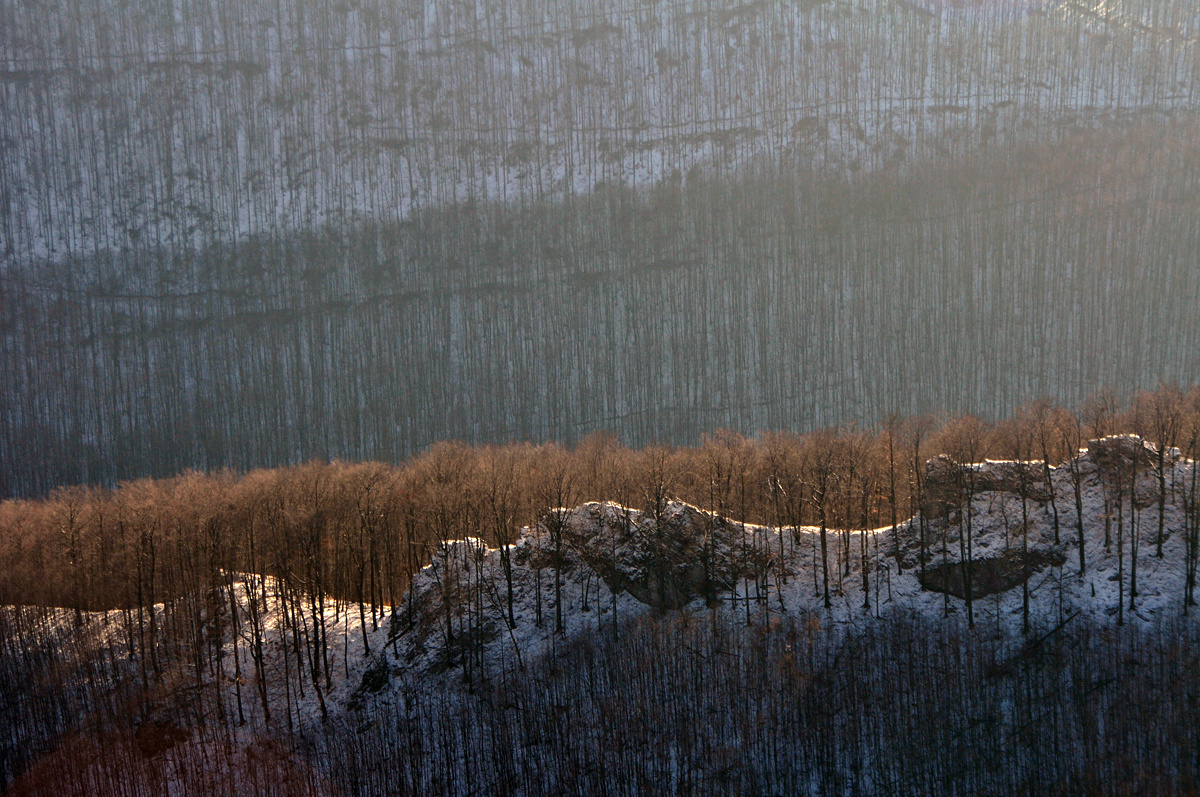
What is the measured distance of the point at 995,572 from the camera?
1304 inches

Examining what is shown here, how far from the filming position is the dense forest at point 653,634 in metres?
29.0

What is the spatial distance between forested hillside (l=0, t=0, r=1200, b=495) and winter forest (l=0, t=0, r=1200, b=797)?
482 millimetres

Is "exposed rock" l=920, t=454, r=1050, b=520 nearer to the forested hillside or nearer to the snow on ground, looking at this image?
the snow on ground

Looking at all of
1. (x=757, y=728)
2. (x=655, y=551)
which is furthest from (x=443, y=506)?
(x=757, y=728)

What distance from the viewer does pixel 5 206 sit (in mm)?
100938

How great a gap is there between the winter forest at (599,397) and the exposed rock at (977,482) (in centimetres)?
21

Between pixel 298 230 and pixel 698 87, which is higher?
pixel 698 87

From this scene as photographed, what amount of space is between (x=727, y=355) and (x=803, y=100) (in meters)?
33.1

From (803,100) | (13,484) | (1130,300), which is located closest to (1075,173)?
(1130,300)

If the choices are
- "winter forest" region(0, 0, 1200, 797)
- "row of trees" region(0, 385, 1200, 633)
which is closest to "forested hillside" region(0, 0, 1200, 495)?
"winter forest" region(0, 0, 1200, 797)

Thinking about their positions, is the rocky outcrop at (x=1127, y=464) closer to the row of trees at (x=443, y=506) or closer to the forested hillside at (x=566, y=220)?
the row of trees at (x=443, y=506)

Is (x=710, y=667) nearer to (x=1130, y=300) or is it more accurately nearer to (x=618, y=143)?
(x=1130, y=300)

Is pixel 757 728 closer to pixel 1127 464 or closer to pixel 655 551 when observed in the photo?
pixel 655 551

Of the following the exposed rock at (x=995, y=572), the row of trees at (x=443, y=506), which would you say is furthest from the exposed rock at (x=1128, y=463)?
the exposed rock at (x=995, y=572)
